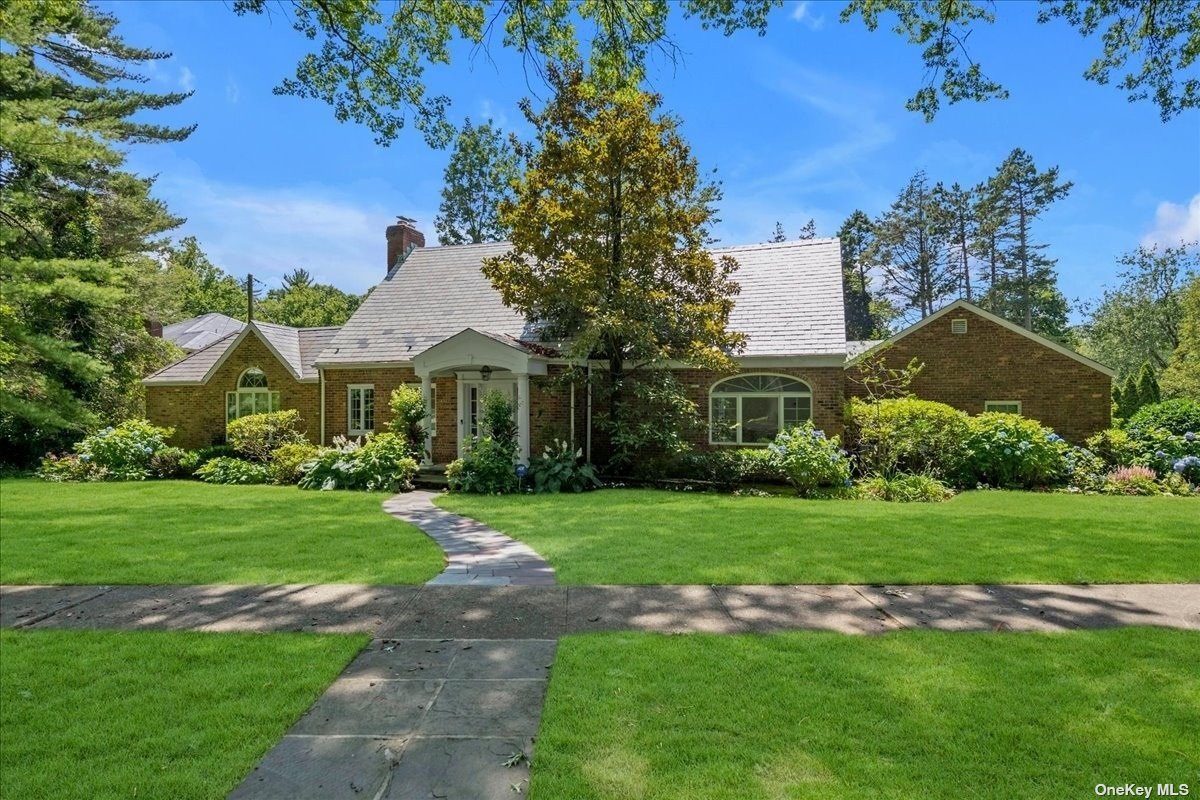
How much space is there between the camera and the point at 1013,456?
13.7 meters

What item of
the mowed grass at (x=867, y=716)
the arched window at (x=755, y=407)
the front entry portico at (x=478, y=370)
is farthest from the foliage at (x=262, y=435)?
the mowed grass at (x=867, y=716)

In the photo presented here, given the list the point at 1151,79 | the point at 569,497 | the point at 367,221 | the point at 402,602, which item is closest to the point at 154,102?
the point at 367,221

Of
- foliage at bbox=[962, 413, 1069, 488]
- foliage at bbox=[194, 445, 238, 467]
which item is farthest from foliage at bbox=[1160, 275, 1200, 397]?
foliage at bbox=[194, 445, 238, 467]

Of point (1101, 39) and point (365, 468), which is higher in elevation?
point (1101, 39)

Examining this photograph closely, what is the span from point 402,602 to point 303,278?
2330 inches

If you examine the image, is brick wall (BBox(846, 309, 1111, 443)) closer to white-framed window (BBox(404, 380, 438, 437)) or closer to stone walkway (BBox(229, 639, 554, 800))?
white-framed window (BBox(404, 380, 438, 437))

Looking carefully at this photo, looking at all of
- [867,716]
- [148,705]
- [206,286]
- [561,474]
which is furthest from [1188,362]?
[206,286]

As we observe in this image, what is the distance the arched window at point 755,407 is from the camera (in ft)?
48.8

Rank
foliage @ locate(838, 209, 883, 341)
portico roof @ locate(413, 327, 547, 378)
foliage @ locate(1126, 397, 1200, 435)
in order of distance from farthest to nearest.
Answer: foliage @ locate(838, 209, 883, 341)
foliage @ locate(1126, 397, 1200, 435)
portico roof @ locate(413, 327, 547, 378)

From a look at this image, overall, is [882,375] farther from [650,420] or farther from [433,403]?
[433,403]

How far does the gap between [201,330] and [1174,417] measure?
141 ft

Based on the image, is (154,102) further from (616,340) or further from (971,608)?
(971,608)

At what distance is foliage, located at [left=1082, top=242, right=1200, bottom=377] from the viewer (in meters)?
37.8

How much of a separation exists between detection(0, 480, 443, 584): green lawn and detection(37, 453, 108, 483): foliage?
364cm
